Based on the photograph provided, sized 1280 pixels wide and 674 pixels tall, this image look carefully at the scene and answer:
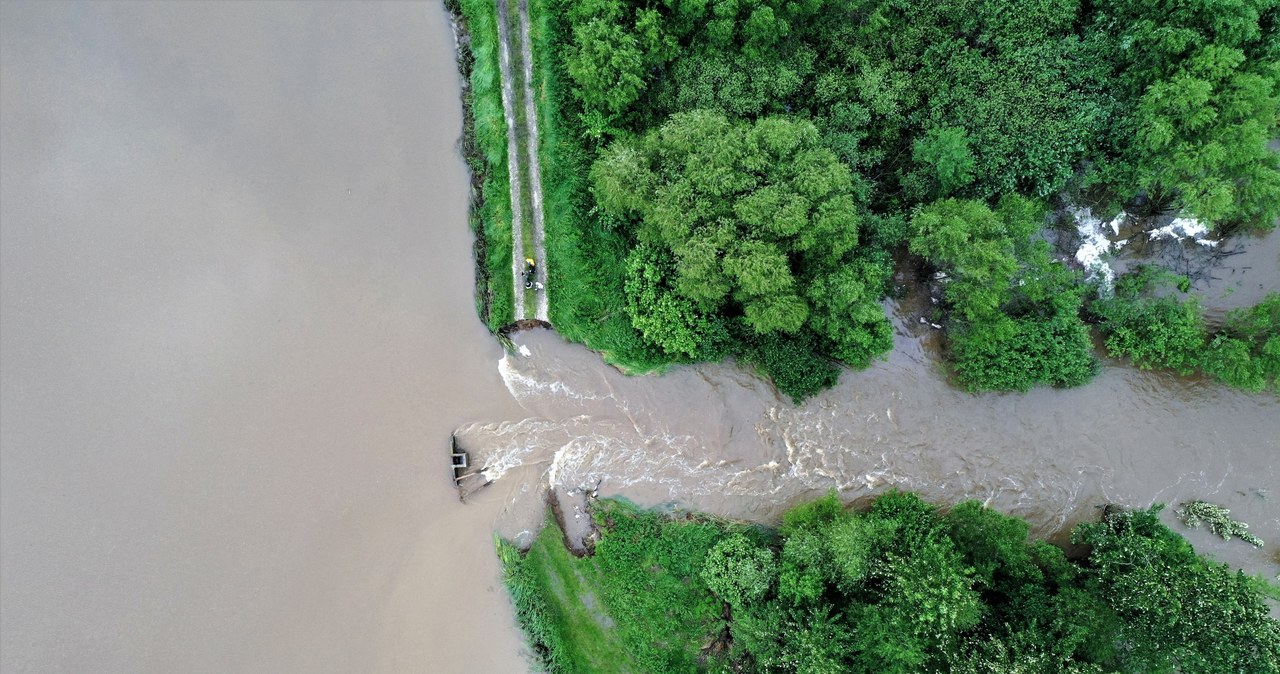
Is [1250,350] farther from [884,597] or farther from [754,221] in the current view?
[754,221]

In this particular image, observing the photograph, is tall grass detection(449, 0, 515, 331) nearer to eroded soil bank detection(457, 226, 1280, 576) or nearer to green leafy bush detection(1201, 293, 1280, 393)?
eroded soil bank detection(457, 226, 1280, 576)

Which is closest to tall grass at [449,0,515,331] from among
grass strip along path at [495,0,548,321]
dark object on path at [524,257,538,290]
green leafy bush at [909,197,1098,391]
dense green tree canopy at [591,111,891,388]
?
grass strip along path at [495,0,548,321]

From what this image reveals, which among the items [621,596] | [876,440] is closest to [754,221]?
[876,440]

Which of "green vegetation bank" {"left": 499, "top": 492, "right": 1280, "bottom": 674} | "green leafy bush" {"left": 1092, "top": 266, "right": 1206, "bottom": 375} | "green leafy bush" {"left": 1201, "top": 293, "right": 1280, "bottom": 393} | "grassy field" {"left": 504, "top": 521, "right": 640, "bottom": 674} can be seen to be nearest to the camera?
"green vegetation bank" {"left": 499, "top": 492, "right": 1280, "bottom": 674}

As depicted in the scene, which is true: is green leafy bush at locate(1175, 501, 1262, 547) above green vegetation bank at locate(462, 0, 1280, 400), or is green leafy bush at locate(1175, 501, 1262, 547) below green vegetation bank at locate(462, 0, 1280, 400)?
below

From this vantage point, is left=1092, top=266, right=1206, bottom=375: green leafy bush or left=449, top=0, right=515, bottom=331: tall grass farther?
left=449, top=0, right=515, bottom=331: tall grass

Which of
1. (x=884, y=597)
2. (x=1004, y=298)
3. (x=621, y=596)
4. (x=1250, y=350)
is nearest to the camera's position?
(x=884, y=597)

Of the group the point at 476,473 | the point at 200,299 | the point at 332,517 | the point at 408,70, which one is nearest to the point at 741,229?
the point at 476,473
